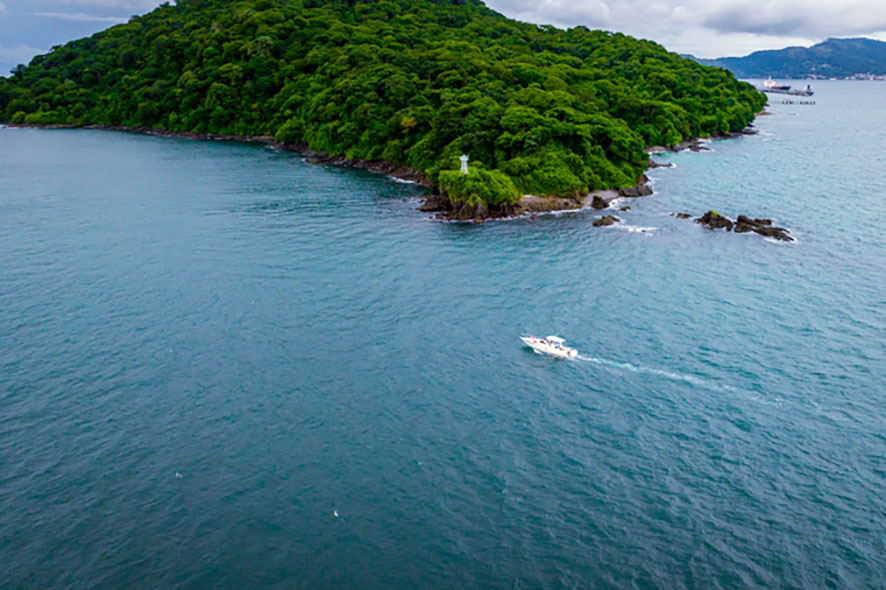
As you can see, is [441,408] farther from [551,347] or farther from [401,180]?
[401,180]

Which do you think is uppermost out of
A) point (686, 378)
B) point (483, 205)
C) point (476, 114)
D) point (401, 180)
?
point (476, 114)

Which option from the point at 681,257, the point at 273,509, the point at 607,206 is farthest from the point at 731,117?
the point at 273,509

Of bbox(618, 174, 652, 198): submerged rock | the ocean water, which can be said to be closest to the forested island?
bbox(618, 174, 652, 198): submerged rock

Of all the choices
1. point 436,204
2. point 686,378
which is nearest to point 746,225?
point 686,378

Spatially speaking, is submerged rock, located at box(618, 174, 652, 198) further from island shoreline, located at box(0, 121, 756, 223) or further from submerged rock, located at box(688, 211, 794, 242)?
submerged rock, located at box(688, 211, 794, 242)

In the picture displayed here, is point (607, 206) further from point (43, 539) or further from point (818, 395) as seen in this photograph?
point (43, 539)

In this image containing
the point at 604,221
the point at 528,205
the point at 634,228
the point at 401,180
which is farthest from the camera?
the point at 401,180

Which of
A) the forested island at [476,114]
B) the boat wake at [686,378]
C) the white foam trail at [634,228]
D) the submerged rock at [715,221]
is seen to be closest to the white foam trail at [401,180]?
the forested island at [476,114]
